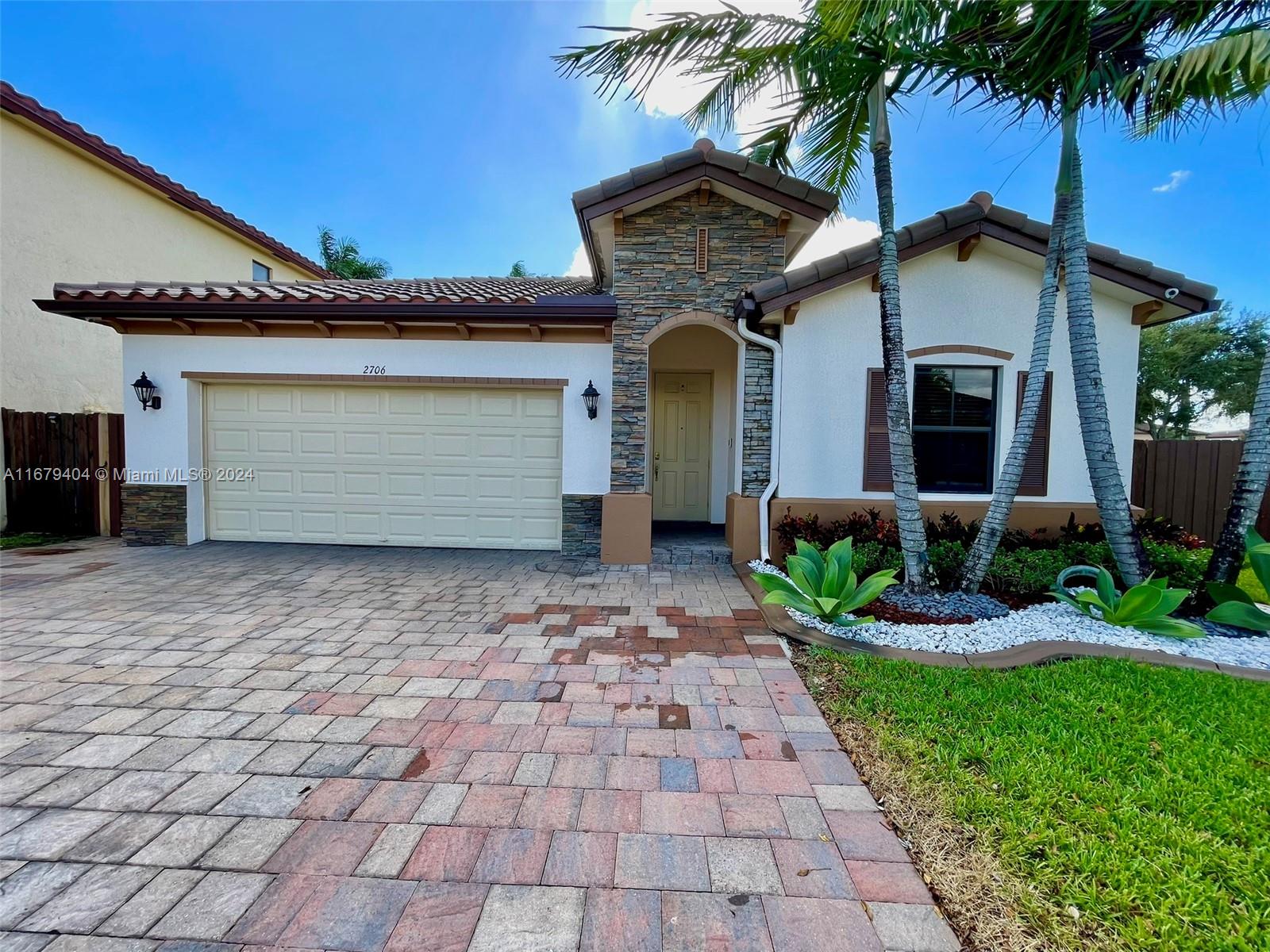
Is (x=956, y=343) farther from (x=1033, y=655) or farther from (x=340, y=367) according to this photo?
(x=340, y=367)

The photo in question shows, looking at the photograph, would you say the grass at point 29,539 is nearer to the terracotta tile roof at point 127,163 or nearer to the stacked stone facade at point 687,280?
the terracotta tile roof at point 127,163

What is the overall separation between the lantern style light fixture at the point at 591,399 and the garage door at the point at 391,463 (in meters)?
0.66

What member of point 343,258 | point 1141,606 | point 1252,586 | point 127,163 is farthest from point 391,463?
point 343,258

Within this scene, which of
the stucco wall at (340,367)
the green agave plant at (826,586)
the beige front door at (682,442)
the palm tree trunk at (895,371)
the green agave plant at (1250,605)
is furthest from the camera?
the beige front door at (682,442)

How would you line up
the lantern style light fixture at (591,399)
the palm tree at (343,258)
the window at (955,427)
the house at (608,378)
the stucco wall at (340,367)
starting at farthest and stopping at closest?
the palm tree at (343,258), the stucco wall at (340,367), the lantern style light fixture at (591,399), the window at (955,427), the house at (608,378)

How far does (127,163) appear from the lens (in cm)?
1010

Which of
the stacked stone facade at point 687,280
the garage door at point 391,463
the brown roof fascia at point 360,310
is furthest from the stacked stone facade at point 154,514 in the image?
the stacked stone facade at point 687,280

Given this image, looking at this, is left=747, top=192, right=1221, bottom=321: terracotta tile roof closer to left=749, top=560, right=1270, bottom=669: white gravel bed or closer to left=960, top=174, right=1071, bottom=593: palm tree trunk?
left=960, top=174, right=1071, bottom=593: palm tree trunk

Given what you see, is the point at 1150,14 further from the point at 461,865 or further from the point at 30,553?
the point at 30,553

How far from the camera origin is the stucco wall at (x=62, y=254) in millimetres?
8555

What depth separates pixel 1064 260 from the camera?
5.38 meters

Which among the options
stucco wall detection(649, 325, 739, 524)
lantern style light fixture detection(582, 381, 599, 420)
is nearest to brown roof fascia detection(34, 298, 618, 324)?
lantern style light fixture detection(582, 381, 599, 420)

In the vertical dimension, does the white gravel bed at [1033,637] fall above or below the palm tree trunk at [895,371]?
below

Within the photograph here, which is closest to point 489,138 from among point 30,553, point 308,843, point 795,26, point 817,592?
point 795,26
